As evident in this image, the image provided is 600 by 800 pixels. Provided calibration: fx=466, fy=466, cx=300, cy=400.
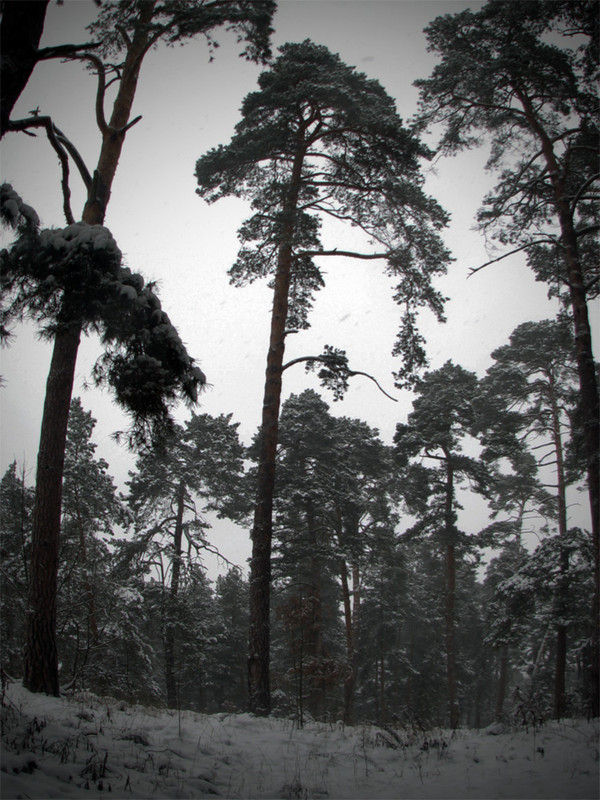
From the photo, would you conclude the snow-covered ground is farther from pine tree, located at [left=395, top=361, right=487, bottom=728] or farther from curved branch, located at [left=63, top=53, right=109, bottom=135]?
pine tree, located at [left=395, top=361, right=487, bottom=728]

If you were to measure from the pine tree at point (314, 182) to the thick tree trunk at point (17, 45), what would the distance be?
6.02 metres

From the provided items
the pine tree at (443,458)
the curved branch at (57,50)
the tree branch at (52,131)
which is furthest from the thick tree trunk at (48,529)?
the pine tree at (443,458)

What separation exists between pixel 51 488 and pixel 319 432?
13882mm

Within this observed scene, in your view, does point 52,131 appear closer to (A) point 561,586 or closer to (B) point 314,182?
(B) point 314,182

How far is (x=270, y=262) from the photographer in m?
11.2

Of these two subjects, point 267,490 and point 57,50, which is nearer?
point 57,50

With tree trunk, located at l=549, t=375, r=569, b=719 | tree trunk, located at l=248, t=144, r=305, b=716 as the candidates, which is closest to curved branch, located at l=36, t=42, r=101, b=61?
tree trunk, located at l=248, t=144, r=305, b=716

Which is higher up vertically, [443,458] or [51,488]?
[443,458]

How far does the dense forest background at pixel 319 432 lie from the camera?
5520 millimetres

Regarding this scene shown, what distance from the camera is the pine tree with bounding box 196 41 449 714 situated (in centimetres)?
1002

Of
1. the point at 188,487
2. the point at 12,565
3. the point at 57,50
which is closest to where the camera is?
the point at 57,50

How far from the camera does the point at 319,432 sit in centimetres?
1948

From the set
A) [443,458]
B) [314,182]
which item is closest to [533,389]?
[443,458]

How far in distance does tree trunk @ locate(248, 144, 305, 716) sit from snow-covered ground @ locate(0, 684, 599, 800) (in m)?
1.69
